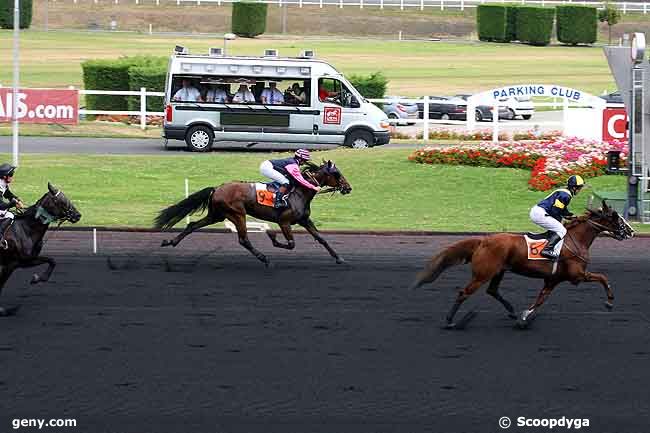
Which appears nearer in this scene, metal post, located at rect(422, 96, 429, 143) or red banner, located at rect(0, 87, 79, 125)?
red banner, located at rect(0, 87, 79, 125)

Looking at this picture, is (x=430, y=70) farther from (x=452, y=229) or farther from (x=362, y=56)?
(x=452, y=229)

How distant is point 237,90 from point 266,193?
14736 mm

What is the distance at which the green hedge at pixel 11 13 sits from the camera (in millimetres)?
66125

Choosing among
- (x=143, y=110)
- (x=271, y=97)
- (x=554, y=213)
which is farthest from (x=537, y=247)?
(x=143, y=110)

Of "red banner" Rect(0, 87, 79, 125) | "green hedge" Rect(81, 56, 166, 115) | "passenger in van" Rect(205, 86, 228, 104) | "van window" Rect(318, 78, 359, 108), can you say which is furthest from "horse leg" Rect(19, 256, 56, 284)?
"green hedge" Rect(81, 56, 166, 115)

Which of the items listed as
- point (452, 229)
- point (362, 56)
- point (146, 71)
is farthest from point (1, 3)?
point (452, 229)

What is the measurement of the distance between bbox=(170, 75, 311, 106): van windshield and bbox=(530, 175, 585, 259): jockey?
18172 millimetres

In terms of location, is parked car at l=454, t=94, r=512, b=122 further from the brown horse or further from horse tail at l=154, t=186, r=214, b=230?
the brown horse

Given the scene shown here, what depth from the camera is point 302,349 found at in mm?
12289

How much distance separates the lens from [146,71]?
38000mm

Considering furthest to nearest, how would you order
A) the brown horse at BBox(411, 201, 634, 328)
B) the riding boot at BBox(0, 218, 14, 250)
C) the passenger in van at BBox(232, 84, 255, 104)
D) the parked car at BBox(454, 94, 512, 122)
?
the parked car at BBox(454, 94, 512, 122) → the passenger in van at BBox(232, 84, 255, 104) → the riding boot at BBox(0, 218, 14, 250) → the brown horse at BBox(411, 201, 634, 328)

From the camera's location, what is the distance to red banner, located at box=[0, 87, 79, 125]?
2878 cm

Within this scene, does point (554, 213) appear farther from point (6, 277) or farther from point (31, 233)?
point (6, 277)

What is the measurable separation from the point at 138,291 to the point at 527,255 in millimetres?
4856
